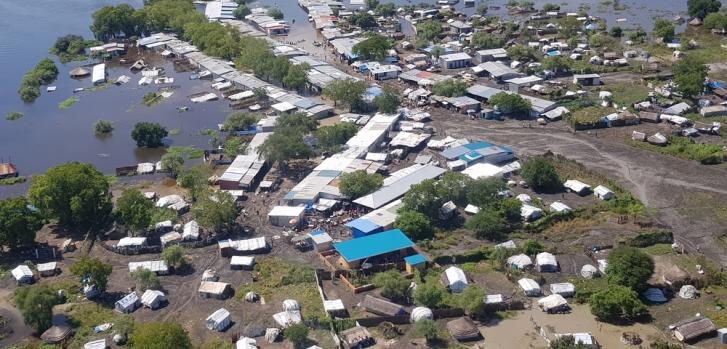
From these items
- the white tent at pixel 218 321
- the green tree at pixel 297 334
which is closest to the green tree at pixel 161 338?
the white tent at pixel 218 321

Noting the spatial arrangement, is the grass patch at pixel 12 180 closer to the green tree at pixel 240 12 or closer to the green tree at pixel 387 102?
the green tree at pixel 387 102

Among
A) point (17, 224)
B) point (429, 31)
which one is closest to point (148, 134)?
point (17, 224)

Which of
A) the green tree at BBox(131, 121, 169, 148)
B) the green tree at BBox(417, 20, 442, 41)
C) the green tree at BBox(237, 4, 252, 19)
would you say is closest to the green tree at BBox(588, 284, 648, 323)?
the green tree at BBox(131, 121, 169, 148)

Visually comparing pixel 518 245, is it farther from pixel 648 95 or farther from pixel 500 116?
pixel 648 95

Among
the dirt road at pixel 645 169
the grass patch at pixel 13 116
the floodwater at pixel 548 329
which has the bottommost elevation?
the grass patch at pixel 13 116

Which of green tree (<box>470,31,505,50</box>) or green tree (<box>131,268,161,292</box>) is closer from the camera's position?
green tree (<box>131,268,161,292</box>)

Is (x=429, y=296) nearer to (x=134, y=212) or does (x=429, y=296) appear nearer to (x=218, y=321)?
(x=218, y=321)

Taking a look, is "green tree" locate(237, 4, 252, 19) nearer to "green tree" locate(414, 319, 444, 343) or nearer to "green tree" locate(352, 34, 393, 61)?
"green tree" locate(352, 34, 393, 61)
